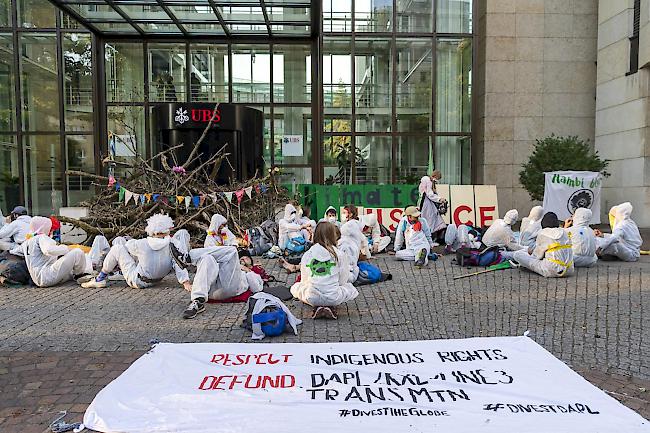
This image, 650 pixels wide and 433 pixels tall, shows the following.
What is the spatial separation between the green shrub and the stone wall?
7.49 feet

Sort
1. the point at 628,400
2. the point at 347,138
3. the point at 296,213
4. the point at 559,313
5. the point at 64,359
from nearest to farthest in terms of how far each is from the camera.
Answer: the point at 628,400, the point at 64,359, the point at 559,313, the point at 296,213, the point at 347,138

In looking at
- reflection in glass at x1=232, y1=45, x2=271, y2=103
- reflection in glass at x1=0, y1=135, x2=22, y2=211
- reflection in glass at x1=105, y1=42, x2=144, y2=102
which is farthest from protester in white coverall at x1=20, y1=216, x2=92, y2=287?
reflection in glass at x1=0, y1=135, x2=22, y2=211

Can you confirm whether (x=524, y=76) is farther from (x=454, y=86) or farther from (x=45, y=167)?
(x=45, y=167)

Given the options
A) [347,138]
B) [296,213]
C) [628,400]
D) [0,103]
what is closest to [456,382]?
[628,400]

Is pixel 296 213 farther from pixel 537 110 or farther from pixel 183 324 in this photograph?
pixel 537 110

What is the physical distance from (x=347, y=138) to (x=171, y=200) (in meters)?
9.26

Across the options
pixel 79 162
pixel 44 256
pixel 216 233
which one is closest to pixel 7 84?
pixel 79 162

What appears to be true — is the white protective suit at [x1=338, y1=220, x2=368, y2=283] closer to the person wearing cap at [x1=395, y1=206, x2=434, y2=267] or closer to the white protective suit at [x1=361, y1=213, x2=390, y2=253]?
the person wearing cap at [x1=395, y1=206, x2=434, y2=267]

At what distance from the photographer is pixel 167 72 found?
20.9 m

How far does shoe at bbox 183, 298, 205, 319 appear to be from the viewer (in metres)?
6.81

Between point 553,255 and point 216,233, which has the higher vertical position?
point 216,233

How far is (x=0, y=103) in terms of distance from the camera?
20562 mm

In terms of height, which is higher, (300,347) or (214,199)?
(214,199)

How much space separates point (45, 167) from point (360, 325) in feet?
58.7
